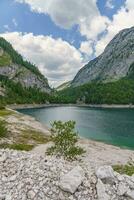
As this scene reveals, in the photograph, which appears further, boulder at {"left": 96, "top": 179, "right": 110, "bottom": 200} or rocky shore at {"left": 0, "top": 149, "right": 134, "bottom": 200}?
rocky shore at {"left": 0, "top": 149, "right": 134, "bottom": 200}

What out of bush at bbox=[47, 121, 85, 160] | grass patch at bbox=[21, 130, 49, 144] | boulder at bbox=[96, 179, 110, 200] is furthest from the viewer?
grass patch at bbox=[21, 130, 49, 144]

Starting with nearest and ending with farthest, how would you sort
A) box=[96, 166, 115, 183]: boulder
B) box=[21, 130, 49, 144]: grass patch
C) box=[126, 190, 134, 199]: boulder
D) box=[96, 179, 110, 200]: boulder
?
box=[96, 179, 110, 200]: boulder
box=[126, 190, 134, 199]: boulder
box=[96, 166, 115, 183]: boulder
box=[21, 130, 49, 144]: grass patch

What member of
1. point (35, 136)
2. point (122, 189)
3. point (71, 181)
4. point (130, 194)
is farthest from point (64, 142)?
point (35, 136)

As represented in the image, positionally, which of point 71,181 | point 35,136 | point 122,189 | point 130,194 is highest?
point 71,181

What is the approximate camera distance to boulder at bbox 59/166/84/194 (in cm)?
2009

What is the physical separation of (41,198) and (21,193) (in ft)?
4.63

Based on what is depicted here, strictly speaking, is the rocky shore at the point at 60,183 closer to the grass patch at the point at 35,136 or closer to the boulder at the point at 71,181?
the boulder at the point at 71,181

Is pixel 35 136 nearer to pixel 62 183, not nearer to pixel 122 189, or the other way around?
pixel 62 183

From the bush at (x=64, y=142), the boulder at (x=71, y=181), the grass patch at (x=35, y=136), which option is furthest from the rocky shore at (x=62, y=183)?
the grass patch at (x=35, y=136)

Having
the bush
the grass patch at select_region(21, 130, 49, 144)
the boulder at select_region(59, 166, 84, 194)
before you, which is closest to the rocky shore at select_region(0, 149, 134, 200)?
the boulder at select_region(59, 166, 84, 194)

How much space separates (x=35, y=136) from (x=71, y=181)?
60.2 m

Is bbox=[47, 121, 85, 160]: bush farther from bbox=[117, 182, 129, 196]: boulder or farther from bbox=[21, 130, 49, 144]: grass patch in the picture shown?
bbox=[21, 130, 49, 144]: grass patch

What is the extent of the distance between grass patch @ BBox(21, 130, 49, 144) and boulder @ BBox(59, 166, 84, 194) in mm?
52630

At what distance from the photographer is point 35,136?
3145 inches
